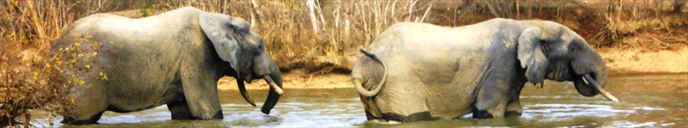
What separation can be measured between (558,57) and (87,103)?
18.5 ft

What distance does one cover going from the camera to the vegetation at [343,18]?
24.7 m

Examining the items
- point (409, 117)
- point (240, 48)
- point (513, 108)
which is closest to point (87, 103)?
point (240, 48)

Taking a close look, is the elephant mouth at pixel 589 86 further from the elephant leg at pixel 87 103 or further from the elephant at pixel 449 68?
the elephant leg at pixel 87 103

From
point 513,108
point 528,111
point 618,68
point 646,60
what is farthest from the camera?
point 646,60

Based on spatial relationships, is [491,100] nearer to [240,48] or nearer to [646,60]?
[240,48]

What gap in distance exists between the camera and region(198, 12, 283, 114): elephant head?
17172mm

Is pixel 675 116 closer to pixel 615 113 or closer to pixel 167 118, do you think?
pixel 615 113

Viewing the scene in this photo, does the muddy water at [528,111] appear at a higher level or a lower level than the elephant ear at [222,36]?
lower

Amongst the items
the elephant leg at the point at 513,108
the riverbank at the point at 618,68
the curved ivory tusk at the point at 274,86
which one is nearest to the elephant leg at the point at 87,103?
the curved ivory tusk at the point at 274,86

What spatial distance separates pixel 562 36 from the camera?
1658cm

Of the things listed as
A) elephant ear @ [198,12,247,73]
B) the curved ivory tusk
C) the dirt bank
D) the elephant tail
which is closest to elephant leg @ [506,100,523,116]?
the elephant tail

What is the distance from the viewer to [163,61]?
55.8 ft

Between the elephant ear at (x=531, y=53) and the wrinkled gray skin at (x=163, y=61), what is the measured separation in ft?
11.6

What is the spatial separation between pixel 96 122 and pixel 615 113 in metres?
6.52
